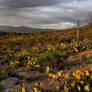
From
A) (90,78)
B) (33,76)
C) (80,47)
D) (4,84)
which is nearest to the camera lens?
(90,78)

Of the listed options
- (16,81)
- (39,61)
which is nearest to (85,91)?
(16,81)

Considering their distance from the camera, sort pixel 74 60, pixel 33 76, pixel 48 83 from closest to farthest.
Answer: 1. pixel 48 83
2. pixel 33 76
3. pixel 74 60

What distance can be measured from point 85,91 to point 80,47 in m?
5.63

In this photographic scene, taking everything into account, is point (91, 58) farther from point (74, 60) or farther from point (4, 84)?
point (4, 84)

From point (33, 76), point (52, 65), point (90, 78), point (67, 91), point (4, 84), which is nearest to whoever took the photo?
point (67, 91)

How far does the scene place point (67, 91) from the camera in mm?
3438

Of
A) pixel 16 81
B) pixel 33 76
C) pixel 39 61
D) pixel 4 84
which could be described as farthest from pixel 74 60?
pixel 4 84

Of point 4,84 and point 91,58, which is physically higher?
point 91,58

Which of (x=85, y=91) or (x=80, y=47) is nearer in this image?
(x=85, y=91)

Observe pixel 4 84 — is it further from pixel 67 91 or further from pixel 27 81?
pixel 67 91

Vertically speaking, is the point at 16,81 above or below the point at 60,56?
below

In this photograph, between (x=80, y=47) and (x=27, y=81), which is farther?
(x=80, y=47)

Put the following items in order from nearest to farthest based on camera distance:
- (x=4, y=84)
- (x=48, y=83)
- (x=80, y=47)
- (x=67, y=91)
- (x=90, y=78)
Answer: (x=67, y=91)
(x=90, y=78)
(x=48, y=83)
(x=4, y=84)
(x=80, y=47)

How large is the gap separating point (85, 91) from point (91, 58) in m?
3.19
